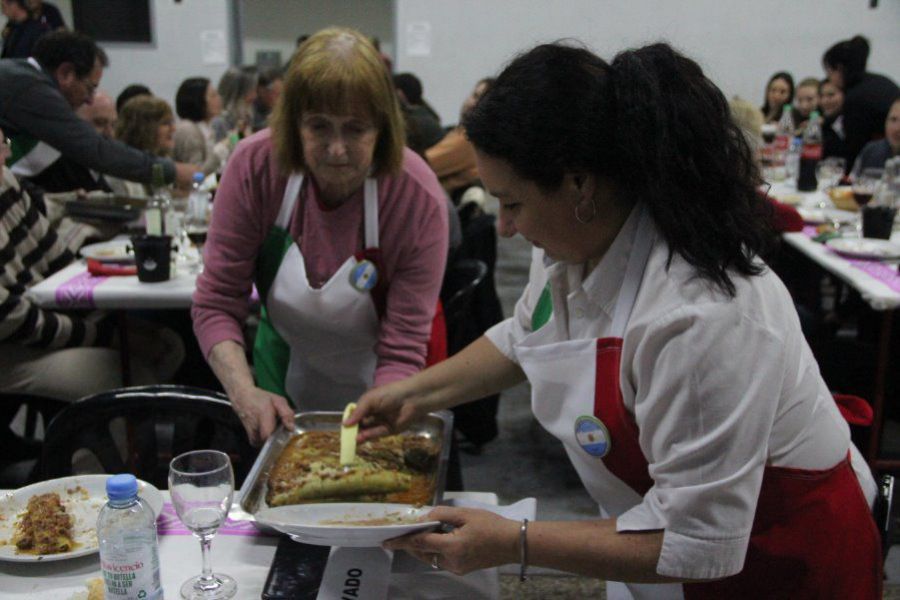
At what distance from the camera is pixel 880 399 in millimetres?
3299

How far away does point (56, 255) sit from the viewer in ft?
11.1

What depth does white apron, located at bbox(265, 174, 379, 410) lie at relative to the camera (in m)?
2.14

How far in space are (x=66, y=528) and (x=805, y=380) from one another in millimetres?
1197

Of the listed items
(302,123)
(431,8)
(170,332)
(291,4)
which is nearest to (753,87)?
(431,8)

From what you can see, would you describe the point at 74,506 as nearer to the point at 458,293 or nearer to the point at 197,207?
the point at 458,293

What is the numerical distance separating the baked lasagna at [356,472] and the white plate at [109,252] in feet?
6.41

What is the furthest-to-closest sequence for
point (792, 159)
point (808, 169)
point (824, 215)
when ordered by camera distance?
point (792, 159)
point (808, 169)
point (824, 215)

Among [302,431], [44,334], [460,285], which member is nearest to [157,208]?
[44,334]

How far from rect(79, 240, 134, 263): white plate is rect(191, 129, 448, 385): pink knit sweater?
4.69 ft

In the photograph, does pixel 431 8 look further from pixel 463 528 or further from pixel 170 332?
pixel 463 528

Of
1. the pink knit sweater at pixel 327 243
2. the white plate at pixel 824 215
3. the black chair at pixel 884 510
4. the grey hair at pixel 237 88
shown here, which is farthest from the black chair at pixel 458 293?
the grey hair at pixel 237 88

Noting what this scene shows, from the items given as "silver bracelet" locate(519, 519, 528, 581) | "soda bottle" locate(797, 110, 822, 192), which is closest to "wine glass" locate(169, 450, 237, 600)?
"silver bracelet" locate(519, 519, 528, 581)

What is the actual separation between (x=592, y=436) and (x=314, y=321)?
3.56ft

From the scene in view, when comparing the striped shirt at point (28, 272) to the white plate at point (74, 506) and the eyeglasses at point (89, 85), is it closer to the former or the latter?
the eyeglasses at point (89, 85)
